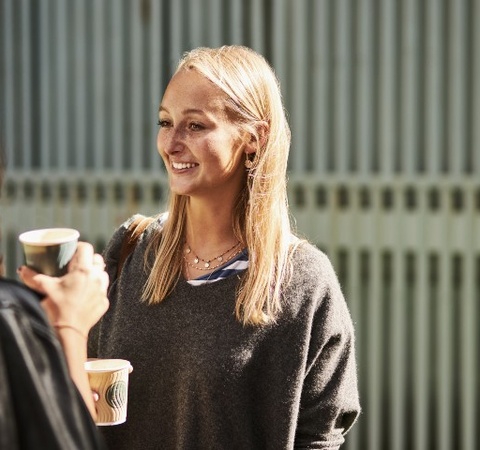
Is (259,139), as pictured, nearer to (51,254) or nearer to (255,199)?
(255,199)

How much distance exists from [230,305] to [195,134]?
1.25 ft

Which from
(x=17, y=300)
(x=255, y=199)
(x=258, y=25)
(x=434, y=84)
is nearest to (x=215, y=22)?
(x=258, y=25)

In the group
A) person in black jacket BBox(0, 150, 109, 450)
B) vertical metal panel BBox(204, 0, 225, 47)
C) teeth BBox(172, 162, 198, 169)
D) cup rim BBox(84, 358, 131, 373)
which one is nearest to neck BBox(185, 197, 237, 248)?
teeth BBox(172, 162, 198, 169)

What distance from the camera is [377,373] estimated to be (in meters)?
5.71

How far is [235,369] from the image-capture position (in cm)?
250

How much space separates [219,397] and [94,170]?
3.95 m

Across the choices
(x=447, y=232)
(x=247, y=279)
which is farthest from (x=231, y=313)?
(x=447, y=232)

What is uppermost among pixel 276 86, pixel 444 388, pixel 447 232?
pixel 276 86

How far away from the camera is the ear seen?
265 cm

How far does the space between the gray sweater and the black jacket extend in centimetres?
81

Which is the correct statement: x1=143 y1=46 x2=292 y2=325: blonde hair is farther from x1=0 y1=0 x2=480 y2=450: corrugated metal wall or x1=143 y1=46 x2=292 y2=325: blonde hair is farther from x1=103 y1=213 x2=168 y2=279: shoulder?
x1=0 y1=0 x2=480 y2=450: corrugated metal wall

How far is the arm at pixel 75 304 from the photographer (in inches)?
75.5

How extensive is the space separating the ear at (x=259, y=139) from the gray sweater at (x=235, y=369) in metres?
0.24

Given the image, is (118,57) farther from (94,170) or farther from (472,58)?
(472,58)
